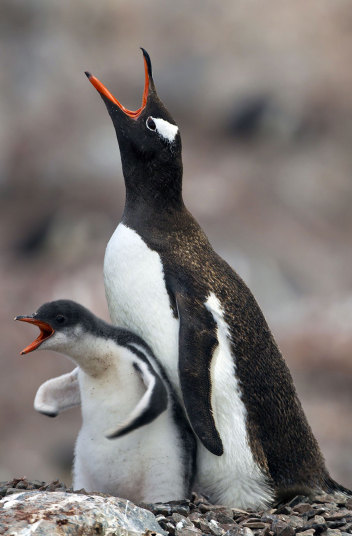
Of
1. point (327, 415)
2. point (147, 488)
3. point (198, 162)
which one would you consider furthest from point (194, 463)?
point (198, 162)

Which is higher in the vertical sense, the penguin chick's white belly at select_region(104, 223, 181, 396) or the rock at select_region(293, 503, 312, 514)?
the penguin chick's white belly at select_region(104, 223, 181, 396)

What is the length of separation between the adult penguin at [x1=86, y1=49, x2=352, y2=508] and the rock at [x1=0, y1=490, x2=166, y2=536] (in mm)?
466

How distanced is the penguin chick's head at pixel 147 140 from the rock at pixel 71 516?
1.29m

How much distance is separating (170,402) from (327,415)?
619 centimetres

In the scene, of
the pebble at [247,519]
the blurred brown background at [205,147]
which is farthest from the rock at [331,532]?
the blurred brown background at [205,147]

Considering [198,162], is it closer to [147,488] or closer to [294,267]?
[294,267]

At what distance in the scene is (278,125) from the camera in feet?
39.5

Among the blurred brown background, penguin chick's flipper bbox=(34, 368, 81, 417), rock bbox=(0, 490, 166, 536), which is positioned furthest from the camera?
the blurred brown background

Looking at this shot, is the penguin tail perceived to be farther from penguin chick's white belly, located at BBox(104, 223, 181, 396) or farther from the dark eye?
the dark eye

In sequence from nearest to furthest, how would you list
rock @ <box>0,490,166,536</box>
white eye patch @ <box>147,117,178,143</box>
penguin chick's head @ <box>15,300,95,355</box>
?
1. rock @ <box>0,490,166,536</box>
2. penguin chick's head @ <box>15,300,95,355</box>
3. white eye patch @ <box>147,117,178,143</box>

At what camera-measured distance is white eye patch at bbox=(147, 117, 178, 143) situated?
3189mm

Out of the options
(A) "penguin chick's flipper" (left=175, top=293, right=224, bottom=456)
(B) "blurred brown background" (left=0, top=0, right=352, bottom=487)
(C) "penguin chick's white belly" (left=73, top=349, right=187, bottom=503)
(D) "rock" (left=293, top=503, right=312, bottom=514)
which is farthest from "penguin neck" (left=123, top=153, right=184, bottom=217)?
(B) "blurred brown background" (left=0, top=0, right=352, bottom=487)

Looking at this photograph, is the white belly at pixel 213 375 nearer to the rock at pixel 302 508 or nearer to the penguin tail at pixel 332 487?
the rock at pixel 302 508

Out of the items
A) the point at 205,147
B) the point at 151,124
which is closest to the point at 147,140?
the point at 151,124
